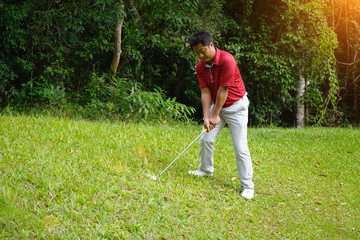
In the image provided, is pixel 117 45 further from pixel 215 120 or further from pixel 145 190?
pixel 145 190

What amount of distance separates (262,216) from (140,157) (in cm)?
193

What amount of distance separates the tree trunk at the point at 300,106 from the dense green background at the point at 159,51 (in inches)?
9.0

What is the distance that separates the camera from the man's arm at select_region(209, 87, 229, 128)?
14.6ft

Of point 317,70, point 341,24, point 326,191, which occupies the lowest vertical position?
point 326,191

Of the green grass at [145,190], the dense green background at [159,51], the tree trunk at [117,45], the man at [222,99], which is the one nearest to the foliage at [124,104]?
the dense green background at [159,51]

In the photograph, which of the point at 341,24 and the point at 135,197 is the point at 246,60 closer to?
the point at 341,24

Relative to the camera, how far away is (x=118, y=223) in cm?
357

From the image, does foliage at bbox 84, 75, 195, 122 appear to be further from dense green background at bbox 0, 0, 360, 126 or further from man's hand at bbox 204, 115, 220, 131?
man's hand at bbox 204, 115, 220, 131

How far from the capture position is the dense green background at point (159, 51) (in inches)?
322

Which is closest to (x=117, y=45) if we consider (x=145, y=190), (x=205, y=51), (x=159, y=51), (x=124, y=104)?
(x=124, y=104)

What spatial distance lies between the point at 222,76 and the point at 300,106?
8088 mm

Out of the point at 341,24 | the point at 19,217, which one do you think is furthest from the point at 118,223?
the point at 341,24

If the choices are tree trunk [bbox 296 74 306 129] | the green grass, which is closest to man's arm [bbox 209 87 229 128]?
the green grass

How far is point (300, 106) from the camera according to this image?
465 inches
